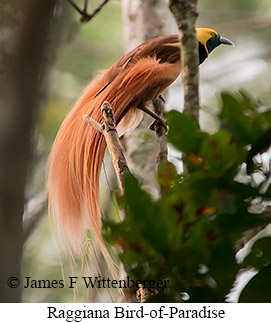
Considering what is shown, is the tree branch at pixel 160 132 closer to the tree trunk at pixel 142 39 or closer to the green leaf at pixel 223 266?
the tree trunk at pixel 142 39

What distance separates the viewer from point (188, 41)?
97cm

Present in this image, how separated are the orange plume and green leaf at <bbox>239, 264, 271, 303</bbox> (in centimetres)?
45

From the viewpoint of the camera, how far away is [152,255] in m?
0.60

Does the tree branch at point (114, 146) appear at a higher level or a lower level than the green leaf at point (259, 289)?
higher

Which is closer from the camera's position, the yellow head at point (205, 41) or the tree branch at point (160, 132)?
the tree branch at point (160, 132)

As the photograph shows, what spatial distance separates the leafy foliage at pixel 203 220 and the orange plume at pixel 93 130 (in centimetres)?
42

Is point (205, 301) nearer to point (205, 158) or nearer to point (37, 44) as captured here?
point (205, 158)

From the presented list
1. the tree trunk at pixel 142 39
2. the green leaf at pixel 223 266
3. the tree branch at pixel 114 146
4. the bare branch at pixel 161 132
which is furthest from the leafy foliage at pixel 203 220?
the tree trunk at pixel 142 39

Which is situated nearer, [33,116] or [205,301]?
[205,301]

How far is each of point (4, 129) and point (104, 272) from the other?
487 mm

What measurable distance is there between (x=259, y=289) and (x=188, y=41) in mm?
495

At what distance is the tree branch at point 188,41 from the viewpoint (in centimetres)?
91

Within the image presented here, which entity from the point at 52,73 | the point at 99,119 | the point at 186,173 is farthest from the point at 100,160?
the point at 186,173

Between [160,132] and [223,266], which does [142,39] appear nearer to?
[160,132]
